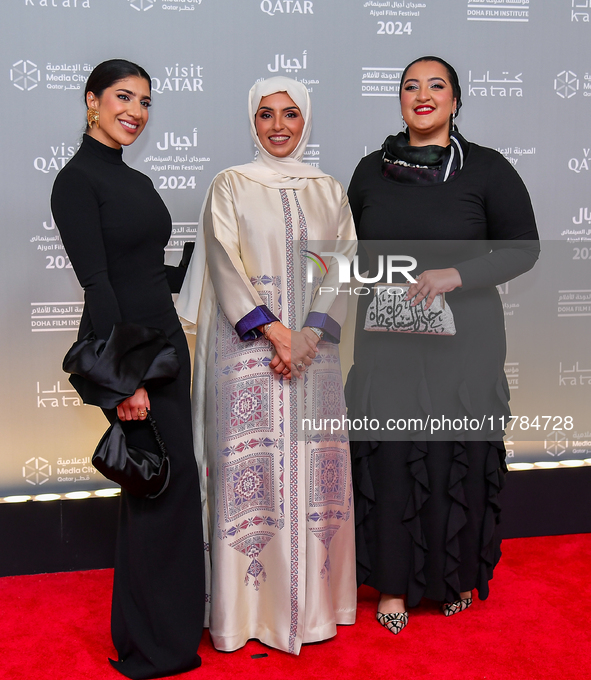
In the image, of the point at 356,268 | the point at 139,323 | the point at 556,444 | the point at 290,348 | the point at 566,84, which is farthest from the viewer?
the point at 556,444

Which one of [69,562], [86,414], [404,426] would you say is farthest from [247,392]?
[69,562]

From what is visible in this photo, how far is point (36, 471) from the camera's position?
9.04 feet

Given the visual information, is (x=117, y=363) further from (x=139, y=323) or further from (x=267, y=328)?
(x=267, y=328)

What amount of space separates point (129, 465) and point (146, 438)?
5.1 inches

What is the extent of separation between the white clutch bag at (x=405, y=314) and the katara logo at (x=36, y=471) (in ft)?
4.89

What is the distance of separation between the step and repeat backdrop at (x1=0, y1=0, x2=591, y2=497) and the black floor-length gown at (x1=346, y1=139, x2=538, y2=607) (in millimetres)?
747

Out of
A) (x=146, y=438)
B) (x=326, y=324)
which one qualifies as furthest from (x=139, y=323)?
(x=326, y=324)

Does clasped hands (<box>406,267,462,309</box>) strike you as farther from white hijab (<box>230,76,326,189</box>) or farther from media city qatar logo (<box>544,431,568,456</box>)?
media city qatar logo (<box>544,431,568,456</box>)

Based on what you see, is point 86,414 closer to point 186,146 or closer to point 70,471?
point 70,471

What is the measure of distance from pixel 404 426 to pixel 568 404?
1235 mm

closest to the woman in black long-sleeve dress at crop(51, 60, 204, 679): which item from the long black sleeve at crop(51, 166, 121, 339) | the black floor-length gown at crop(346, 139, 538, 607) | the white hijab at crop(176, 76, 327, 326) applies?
the long black sleeve at crop(51, 166, 121, 339)

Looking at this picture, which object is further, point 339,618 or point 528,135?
point 528,135

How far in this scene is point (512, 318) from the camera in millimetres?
3023

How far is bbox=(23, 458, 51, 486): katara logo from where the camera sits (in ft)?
9.01
